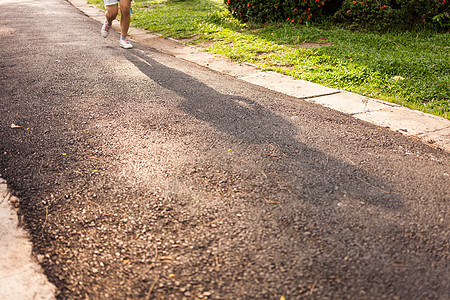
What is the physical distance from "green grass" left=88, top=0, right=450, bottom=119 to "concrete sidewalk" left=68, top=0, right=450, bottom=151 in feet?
0.73

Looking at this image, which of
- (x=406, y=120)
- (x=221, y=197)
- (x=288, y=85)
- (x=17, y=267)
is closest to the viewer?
(x=17, y=267)

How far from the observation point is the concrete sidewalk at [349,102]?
350 cm

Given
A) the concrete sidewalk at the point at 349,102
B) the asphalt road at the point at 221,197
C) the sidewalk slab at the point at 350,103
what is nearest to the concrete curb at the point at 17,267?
the asphalt road at the point at 221,197

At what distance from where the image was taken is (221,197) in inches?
94.7

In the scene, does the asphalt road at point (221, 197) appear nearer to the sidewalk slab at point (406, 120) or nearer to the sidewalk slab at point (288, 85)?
the sidewalk slab at point (406, 120)

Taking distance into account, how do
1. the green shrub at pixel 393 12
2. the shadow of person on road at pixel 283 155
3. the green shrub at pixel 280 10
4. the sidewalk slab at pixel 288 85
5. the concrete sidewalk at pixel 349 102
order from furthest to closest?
the green shrub at pixel 280 10, the green shrub at pixel 393 12, the sidewalk slab at pixel 288 85, the concrete sidewalk at pixel 349 102, the shadow of person on road at pixel 283 155

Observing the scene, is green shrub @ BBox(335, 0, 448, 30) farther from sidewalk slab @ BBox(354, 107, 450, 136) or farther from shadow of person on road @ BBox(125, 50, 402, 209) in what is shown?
shadow of person on road @ BBox(125, 50, 402, 209)

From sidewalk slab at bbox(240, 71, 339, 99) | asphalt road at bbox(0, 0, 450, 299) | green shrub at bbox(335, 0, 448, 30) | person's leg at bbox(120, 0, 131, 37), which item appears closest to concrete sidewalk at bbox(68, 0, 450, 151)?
sidewalk slab at bbox(240, 71, 339, 99)

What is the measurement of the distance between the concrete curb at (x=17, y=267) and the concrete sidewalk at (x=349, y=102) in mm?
3175

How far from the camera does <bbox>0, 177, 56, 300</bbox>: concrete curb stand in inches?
65.9

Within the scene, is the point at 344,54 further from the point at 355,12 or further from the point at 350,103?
the point at 355,12

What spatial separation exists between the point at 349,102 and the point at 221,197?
102 inches

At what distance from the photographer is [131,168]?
2.78 meters

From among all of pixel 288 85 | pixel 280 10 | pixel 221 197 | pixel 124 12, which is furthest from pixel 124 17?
pixel 221 197
